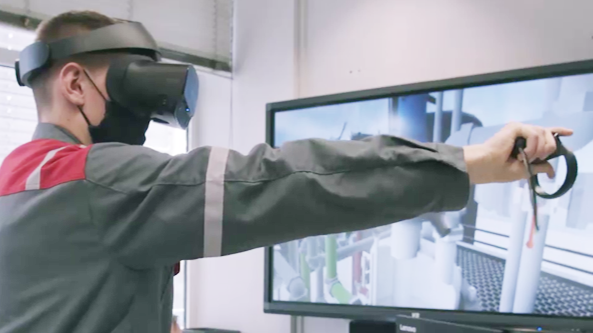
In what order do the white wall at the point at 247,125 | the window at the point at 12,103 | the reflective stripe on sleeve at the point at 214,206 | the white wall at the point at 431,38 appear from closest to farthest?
1. the reflective stripe on sleeve at the point at 214,206
2. the white wall at the point at 431,38
3. the window at the point at 12,103
4. the white wall at the point at 247,125

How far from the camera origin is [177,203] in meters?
0.72

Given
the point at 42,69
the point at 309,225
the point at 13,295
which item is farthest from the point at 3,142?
the point at 309,225

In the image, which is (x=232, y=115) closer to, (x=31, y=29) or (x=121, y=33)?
(x=31, y=29)

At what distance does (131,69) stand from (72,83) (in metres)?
0.11

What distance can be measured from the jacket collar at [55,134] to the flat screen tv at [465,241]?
1.29 meters

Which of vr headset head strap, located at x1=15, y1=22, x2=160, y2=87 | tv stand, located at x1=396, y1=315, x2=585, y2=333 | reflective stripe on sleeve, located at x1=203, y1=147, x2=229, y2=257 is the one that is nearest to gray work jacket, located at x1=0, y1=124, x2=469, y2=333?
reflective stripe on sleeve, located at x1=203, y1=147, x2=229, y2=257

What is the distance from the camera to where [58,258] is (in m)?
0.79

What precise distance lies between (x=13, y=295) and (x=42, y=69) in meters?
0.43

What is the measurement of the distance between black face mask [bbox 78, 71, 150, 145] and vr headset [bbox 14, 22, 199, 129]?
0.02 m

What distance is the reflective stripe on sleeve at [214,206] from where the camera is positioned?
71 centimetres

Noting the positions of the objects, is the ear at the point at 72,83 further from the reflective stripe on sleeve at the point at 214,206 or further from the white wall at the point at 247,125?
the white wall at the point at 247,125

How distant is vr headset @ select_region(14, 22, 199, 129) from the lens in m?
0.96

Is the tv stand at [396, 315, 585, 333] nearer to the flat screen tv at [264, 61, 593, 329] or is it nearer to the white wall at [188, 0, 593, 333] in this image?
the flat screen tv at [264, 61, 593, 329]

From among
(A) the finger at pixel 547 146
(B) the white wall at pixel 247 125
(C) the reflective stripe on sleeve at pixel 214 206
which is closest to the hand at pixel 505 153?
(A) the finger at pixel 547 146
